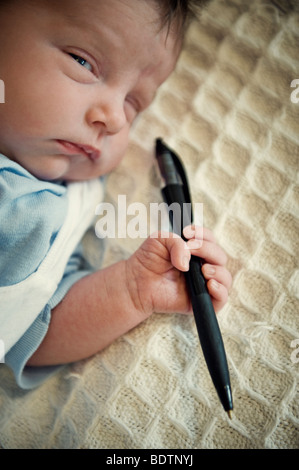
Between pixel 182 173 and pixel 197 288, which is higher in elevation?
pixel 182 173

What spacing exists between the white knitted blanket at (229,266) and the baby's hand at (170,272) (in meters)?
0.04

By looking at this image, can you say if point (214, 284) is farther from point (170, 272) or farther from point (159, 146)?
point (159, 146)

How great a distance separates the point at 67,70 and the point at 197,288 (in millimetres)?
384

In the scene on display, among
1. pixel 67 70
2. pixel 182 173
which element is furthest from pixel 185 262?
pixel 67 70

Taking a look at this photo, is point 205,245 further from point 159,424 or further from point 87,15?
point 87,15

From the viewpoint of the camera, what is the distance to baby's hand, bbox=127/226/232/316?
0.64m

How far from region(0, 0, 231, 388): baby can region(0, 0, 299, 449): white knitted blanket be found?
0.15 ft

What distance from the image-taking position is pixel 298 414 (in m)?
0.58

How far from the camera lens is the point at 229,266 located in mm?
702

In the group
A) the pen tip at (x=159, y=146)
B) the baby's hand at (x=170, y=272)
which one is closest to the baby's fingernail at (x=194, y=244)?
the baby's hand at (x=170, y=272)

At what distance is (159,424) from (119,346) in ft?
0.44

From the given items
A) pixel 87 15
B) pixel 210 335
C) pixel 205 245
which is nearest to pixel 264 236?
pixel 205 245

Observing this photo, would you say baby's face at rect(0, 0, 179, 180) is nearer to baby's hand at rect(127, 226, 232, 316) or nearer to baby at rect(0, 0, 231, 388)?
baby at rect(0, 0, 231, 388)

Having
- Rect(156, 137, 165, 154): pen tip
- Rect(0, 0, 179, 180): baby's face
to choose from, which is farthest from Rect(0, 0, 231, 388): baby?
Rect(156, 137, 165, 154): pen tip
